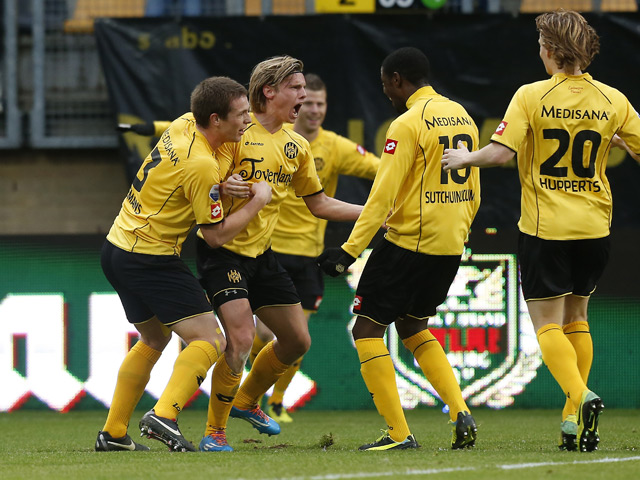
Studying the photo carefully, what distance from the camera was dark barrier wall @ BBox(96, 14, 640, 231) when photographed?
394 inches

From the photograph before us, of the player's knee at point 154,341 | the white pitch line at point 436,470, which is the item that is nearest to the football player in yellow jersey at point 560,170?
the white pitch line at point 436,470

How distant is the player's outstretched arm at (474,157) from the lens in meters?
5.39

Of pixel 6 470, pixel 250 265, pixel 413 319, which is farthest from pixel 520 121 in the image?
pixel 6 470

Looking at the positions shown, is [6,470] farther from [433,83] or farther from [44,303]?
[433,83]

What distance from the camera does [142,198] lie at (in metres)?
5.59

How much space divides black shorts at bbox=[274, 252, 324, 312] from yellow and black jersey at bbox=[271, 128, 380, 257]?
46 millimetres

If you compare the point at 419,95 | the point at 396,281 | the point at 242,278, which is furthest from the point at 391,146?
the point at 242,278

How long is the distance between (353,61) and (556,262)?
4.92 meters

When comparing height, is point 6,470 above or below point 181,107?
below

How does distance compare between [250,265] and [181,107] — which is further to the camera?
[181,107]

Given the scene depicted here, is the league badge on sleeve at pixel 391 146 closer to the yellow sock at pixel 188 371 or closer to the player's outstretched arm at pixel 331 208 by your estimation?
the player's outstretched arm at pixel 331 208

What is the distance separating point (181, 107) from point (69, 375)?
8.68 feet

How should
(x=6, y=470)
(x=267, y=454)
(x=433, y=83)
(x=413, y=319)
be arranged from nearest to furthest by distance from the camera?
(x=6, y=470)
(x=267, y=454)
(x=413, y=319)
(x=433, y=83)

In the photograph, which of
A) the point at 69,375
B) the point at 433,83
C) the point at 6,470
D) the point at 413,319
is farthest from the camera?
the point at 433,83
